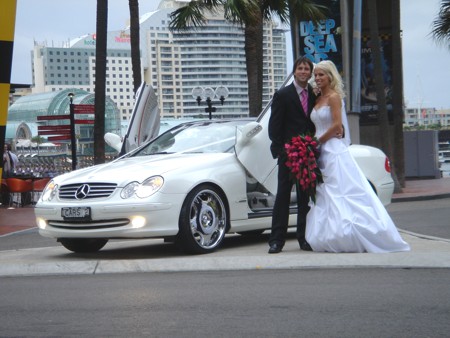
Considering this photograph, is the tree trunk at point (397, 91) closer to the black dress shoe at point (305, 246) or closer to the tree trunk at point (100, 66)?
the tree trunk at point (100, 66)

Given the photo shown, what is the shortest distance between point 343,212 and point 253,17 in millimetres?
13653

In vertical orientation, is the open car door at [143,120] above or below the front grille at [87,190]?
above

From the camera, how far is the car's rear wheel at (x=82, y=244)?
341 inches

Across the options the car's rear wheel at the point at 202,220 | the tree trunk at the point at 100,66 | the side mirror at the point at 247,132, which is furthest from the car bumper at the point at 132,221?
the tree trunk at the point at 100,66

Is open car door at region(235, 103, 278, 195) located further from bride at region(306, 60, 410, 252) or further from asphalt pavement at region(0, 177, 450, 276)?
bride at region(306, 60, 410, 252)

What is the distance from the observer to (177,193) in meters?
7.87

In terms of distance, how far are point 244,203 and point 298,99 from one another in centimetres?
148

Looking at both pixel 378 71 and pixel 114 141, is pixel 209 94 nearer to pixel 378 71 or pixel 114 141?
pixel 378 71

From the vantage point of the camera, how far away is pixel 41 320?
203 inches

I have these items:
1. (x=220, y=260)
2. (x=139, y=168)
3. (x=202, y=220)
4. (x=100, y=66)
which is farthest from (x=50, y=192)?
(x=100, y=66)

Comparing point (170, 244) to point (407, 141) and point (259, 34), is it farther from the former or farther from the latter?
point (407, 141)

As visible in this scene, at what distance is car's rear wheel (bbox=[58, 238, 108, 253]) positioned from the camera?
8671 millimetres

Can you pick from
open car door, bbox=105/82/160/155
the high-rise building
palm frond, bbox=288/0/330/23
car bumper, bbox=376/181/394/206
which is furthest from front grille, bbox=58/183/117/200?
palm frond, bbox=288/0/330/23

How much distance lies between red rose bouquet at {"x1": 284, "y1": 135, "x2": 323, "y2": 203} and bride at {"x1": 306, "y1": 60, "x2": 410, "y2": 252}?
0.08m
